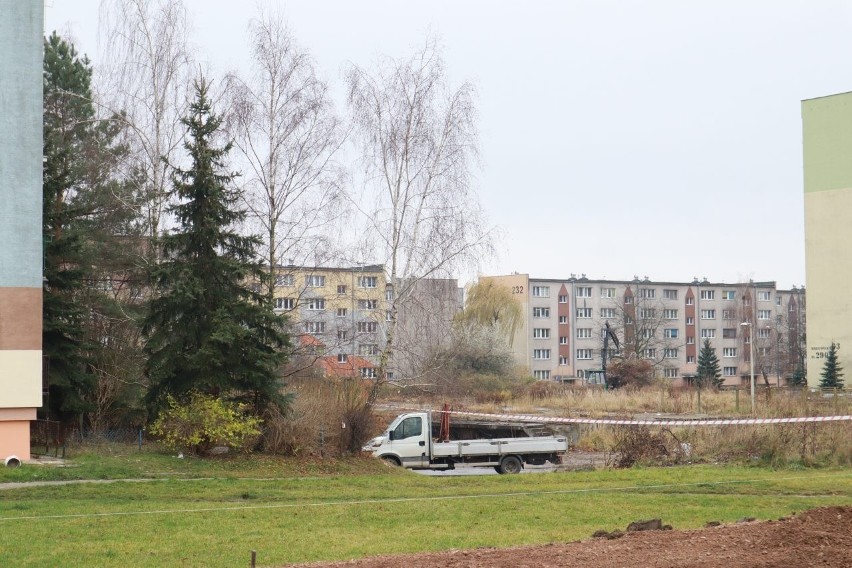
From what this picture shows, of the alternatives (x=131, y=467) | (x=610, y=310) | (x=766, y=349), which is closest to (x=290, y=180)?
(x=131, y=467)

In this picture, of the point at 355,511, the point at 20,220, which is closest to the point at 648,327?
the point at 20,220

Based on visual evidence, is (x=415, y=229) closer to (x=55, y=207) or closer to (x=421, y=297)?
(x=421, y=297)

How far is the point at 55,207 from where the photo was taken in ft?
110

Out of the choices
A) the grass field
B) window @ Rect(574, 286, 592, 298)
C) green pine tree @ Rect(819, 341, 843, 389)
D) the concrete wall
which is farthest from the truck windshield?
window @ Rect(574, 286, 592, 298)

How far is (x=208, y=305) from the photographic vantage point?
2717 centimetres

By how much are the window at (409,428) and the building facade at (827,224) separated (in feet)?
134

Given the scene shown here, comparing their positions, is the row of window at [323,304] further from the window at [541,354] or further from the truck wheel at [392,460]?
the window at [541,354]

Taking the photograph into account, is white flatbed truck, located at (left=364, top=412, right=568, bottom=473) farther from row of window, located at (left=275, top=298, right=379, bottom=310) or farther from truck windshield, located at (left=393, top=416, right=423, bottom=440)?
row of window, located at (left=275, top=298, right=379, bottom=310)

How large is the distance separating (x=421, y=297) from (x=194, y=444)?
31.2ft

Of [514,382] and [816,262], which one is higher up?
[816,262]

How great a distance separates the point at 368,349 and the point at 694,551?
25.8m

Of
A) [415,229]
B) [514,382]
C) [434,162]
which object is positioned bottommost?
[514,382]

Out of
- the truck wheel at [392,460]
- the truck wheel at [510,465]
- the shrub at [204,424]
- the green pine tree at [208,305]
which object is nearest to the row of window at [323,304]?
the green pine tree at [208,305]

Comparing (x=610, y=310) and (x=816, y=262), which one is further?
(x=610, y=310)
